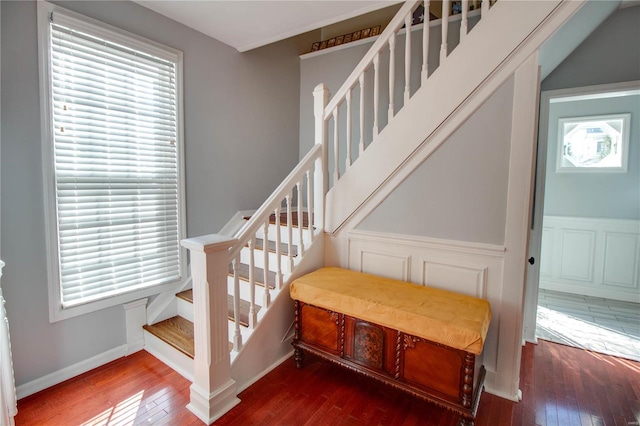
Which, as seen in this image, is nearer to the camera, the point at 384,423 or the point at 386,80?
the point at 384,423

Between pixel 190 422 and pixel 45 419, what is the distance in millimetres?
853

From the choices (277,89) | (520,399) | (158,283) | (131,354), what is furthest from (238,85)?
(520,399)

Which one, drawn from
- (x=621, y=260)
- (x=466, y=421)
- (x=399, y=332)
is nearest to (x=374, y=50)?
(x=399, y=332)

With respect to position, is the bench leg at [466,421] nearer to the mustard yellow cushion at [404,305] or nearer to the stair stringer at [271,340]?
the mustard yellow cushion at [404,305]

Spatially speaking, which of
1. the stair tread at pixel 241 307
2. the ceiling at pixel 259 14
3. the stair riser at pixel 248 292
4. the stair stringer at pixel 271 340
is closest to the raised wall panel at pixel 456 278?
the stair stringer at pixel 271 340

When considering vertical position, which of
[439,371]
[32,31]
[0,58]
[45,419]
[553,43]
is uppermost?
[553,43]

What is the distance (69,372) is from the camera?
87.1 inches

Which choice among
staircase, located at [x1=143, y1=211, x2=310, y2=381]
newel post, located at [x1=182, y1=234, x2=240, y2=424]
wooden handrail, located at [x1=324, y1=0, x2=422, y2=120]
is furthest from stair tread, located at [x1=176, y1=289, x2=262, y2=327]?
wooden handrail, located at [x1=324, y1=0, x2=422, y2=120]

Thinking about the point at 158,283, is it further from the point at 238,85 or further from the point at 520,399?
the point at 520,399

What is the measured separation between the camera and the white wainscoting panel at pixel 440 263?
2059 millimetres

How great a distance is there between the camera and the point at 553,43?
2.29 metres

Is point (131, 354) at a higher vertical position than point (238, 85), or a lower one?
lower

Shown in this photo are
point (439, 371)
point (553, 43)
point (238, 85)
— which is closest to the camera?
point (439, 371)

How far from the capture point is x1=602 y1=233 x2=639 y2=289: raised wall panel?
3748 millimetres
